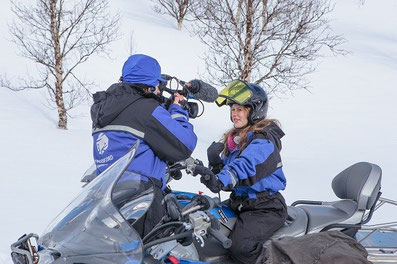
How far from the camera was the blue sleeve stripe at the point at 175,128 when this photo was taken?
10.2 ft

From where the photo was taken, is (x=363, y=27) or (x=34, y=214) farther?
(x=363, y=27)

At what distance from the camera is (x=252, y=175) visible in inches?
131

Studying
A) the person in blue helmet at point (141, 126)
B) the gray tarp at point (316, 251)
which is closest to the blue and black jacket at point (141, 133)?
the person in blue helmet at point (141, 126)

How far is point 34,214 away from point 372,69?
20.3 meters

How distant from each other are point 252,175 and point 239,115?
1.97 feet

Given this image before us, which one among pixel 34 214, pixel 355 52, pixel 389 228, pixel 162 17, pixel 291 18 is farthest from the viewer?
pixel 162 17

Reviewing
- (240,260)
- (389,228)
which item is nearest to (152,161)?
(240,260)

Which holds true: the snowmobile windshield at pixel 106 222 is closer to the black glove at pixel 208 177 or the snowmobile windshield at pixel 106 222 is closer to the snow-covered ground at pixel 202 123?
the black glove at pixel 208 177

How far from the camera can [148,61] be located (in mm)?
3330

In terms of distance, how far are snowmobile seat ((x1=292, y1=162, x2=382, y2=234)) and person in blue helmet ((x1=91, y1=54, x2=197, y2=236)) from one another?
1.11 meters

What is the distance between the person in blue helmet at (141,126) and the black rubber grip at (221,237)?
70 cm

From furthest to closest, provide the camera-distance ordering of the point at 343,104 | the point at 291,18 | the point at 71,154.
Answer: the point at 343,104 → the point at 291,18 → the point at 71,154

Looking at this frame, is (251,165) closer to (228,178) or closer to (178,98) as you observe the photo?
(228,178)

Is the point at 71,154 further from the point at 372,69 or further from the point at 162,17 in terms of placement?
the point at 162,17
